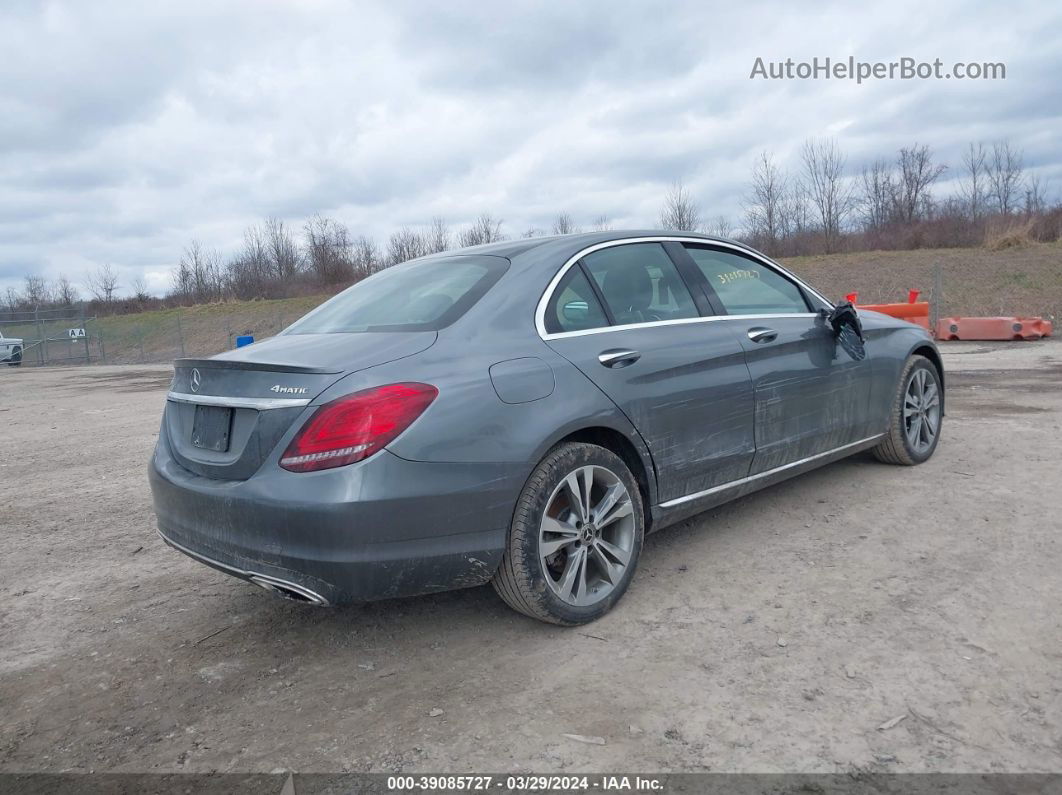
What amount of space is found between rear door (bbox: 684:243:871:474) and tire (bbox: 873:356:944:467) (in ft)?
1.62

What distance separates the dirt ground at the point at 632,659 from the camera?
2375mm

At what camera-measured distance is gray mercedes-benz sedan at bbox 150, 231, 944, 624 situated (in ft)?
8.91

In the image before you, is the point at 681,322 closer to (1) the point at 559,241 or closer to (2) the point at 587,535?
(1) the point at 559,241

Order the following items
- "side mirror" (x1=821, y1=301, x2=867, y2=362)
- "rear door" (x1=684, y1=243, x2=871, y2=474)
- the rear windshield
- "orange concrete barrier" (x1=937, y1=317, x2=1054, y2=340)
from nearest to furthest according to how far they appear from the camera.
→ the rear windshield, "rear door" (x1=684, y1=243, x2=871, y2=474), "side mirror" (x1=821, y1=301, x2=867, y2=362), "orange concrete barrier" (x1=937, y1=317, x2=1054, y2=340)

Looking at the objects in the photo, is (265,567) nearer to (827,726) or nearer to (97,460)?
(827,726)

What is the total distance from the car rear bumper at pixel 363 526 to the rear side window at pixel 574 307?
74 cm

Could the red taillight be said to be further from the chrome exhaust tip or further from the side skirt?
the side skirt

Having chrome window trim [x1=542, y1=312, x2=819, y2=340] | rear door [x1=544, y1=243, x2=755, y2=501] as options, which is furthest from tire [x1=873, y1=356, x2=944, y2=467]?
rear door [x1=544, y1=243, x2=755, y2=501]

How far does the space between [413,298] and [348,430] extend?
0.99 m

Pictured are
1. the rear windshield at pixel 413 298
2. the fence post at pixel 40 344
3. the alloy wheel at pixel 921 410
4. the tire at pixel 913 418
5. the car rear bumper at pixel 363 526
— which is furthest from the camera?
the fence post at pixel 40 344

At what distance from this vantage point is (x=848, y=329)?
15.2ft

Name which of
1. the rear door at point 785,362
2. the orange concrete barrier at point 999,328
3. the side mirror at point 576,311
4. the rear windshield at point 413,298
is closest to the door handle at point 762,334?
the rear door at point 785,362

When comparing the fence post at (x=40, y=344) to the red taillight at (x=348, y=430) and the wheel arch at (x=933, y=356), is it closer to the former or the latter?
the wheel arch at (x=933, y=356)

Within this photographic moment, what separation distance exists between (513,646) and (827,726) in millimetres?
1158
